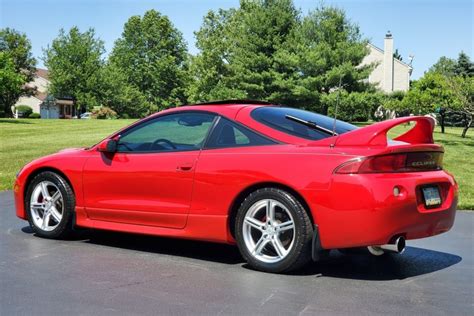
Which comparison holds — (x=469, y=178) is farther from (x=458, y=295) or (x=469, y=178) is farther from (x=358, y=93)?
(x=358, y=93)

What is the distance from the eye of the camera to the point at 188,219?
5.22m

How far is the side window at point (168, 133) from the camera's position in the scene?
5.50 metres

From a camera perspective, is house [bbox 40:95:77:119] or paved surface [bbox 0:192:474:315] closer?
paved surface [bbox 0:192:474:315]

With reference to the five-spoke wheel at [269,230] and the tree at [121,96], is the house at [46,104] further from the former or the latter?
the five-spoke wheel at [269,230]

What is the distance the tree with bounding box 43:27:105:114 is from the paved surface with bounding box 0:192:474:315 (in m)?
63.1

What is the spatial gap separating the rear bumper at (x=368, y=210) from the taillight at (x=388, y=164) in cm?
5

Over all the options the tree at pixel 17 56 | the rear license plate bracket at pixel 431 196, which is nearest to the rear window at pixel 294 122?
the rear license plate bracket at pixel 431 196

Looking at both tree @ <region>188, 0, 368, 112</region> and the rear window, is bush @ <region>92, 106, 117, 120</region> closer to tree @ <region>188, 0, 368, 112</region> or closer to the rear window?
tree @ <region>188, 0, 368, 112</region>

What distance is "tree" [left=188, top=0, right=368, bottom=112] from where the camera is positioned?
42.6 meters

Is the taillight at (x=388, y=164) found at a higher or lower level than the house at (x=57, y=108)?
lower

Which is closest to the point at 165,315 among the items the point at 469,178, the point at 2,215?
the point at 2,215

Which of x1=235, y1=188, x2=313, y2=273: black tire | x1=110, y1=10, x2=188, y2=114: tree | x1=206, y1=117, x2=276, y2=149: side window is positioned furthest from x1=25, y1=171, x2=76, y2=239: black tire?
x1=110, y1=10, x2=188, y2=114: tree

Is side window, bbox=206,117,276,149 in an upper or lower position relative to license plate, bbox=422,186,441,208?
upper

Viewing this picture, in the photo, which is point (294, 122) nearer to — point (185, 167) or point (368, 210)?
point (185, 167)
